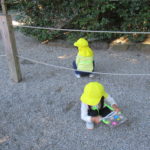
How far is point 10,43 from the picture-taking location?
10.4 ft

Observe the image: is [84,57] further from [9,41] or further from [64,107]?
[9,41]

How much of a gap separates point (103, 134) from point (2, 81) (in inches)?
80.9

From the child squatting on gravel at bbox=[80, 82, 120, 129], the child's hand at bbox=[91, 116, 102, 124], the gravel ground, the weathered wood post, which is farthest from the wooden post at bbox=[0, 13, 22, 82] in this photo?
the child's hand at bbox=[91, 116, 102, 124]

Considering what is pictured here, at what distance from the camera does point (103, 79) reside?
141 inches

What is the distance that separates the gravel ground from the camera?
2309mm

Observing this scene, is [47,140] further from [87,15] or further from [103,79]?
[87,15]

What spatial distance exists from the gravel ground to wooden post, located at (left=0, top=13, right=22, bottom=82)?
0.20 meters

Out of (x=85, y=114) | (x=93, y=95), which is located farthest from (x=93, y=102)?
(x=85, y=114)

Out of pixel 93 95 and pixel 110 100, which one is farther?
pixel 110 100

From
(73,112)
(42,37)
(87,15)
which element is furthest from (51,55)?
(73,112)

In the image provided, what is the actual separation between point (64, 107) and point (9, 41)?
1.29 meters

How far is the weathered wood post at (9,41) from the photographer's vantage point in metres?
3.04

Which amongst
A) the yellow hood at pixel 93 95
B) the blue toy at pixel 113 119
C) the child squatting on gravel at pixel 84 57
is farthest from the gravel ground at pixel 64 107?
the yellow hood at pixel 93 95

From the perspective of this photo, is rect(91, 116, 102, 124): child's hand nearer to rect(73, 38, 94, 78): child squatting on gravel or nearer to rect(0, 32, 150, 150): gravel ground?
rect(0, 32, 150, 150): gravel ground
